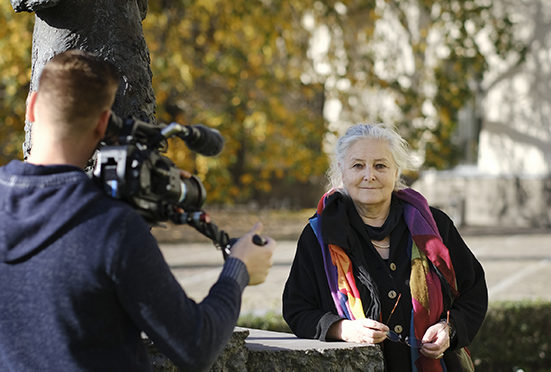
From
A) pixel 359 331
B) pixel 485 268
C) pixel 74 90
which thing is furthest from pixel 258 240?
pixel 485 268

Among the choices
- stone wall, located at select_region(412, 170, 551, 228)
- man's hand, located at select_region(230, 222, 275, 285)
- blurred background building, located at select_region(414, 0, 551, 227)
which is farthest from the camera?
stone wall, located at select_region(412, 170, 551, 228)

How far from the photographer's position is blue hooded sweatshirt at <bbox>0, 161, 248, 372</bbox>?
156cm

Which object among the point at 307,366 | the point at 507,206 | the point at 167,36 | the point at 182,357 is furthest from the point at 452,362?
the point at 507,206

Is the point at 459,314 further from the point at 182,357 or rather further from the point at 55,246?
the point at 55,246

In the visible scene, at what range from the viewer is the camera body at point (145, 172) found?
5.53 ft

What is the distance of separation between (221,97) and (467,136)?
1061cm

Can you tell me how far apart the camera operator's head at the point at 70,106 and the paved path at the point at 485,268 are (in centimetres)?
540

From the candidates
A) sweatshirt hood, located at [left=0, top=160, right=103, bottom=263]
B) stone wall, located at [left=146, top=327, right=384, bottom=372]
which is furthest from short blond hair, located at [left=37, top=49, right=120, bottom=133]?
stone wall, located at [left=146, top=327, right=384, bottom=372]

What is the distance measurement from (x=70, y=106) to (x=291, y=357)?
1.62 metres

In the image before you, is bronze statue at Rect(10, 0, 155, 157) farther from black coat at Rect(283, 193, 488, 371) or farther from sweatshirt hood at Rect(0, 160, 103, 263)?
sweatshirt hood at Rect(0, 160, 103, 263)

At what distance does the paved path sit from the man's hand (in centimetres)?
515

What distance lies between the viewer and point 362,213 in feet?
10.2

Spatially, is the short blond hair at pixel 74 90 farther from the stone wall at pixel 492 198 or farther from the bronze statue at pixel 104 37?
the stone wall at pixel 492 198

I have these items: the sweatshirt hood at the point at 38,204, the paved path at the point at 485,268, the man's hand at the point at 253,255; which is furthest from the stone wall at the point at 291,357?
the paved path at the point at 485,268
